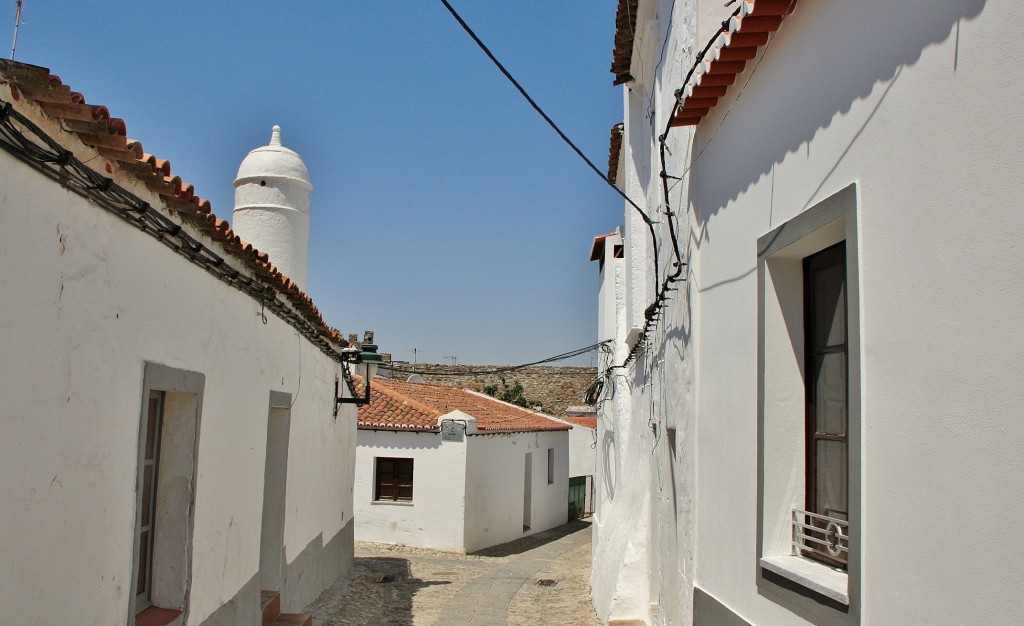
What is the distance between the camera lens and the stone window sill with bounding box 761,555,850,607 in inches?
140

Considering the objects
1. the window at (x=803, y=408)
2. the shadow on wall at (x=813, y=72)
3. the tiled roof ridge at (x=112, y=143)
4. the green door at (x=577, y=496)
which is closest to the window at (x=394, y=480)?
the green door at (x=577, y=496)

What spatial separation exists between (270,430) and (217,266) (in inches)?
127

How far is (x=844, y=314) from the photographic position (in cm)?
397

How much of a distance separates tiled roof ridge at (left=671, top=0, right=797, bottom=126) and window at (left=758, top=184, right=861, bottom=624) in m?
1.02

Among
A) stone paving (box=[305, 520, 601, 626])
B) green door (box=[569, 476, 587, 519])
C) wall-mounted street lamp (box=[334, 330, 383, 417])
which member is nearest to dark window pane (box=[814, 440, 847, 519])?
stone paving (box=[305, 520, 601, 626])

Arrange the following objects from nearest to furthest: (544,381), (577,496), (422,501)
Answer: (422,501) < (577,496) < (544,381)

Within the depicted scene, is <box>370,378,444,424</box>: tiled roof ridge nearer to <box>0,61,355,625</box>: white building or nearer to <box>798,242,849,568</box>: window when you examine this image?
<box>0,61,355,625</box>: white building

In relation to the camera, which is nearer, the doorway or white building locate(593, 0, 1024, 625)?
white building locate(593, 0, 1024, 625)

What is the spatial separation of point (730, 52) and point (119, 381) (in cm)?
361

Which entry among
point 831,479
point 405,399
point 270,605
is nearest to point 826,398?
point 831,479

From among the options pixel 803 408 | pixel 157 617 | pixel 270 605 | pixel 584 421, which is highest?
pixel 803 408

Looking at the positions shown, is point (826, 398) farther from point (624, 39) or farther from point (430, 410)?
point (430, 410)

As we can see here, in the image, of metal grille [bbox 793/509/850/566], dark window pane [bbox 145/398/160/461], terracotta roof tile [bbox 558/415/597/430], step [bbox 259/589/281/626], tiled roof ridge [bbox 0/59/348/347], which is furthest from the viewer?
terracotta roof tile [bbox 558/415/597/430]

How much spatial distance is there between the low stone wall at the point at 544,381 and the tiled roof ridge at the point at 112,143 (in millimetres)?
27851
